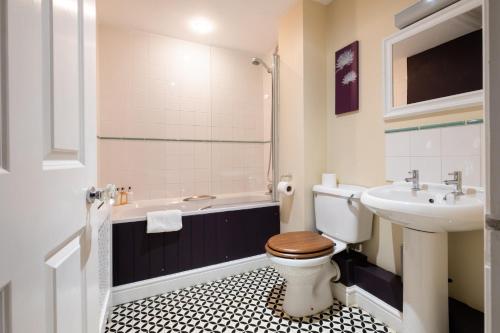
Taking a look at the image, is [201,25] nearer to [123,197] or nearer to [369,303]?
[123,197]

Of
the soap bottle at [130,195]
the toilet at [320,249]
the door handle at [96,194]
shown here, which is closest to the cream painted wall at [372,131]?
the toilet at [320,249]

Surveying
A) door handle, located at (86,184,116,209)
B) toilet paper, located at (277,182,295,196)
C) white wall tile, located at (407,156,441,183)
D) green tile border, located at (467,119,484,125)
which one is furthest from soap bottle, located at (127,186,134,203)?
green tile border, located at (467,119,484,125)

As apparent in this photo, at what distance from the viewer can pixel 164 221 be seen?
1847mm

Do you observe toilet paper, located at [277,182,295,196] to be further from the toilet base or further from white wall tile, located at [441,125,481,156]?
white wall tile, located at [441,125,481,156]

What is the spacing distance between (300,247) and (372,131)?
3.28ft

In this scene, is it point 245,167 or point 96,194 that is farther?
point 245,167

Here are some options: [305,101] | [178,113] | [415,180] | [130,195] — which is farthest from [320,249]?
[178,113]

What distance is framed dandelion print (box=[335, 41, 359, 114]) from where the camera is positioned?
1831 millimetres

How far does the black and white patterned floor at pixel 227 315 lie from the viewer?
4.76ft

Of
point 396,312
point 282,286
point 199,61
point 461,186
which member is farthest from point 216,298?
point 199,61

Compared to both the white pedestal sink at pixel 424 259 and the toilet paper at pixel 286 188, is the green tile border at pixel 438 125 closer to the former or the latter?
the white pedestal sink at pixel 424 259

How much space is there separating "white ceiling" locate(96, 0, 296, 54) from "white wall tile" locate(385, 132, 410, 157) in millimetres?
1422

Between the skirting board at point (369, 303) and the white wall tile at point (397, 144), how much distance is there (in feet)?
3.17

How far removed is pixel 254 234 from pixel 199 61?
2.05 meters
